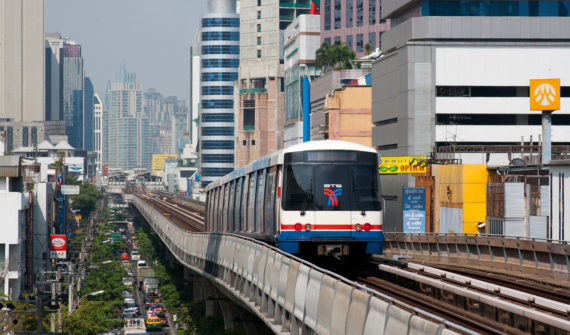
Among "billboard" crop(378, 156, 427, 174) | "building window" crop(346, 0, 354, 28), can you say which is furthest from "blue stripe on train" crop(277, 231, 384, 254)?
"building window" crop(346, 0, 354, 28)

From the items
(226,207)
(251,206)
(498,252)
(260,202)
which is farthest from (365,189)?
(498,252)

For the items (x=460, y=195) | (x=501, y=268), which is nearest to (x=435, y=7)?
(x=460, y=195)

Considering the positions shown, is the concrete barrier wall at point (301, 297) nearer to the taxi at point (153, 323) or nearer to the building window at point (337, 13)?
the taxi at point (153, 323)

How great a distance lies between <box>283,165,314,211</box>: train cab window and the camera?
84.4 feet

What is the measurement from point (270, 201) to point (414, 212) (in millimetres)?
44155

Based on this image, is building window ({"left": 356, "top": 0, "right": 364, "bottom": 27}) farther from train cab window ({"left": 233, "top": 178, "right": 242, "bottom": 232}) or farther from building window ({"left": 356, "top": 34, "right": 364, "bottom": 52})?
train cab window ({"left": 233, "top": 178, "right": 242, "bottom": 232})

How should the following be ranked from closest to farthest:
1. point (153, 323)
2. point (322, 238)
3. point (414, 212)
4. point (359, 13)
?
point (322, 238)
point (414, 212)
point (153, 323)
point (359, 13)

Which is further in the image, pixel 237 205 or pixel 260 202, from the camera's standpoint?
pixel 237 205

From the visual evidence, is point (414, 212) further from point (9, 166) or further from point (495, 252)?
point (495, 252)

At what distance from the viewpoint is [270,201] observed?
27.5m

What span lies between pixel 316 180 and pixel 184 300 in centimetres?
6060

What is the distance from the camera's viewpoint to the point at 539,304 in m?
18.5

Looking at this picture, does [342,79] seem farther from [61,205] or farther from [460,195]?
[460,195]

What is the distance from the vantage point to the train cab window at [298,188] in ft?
84.4
